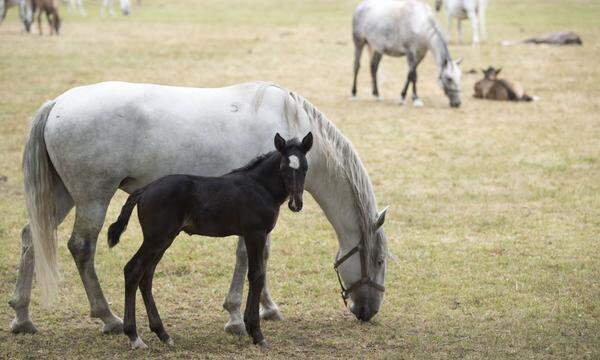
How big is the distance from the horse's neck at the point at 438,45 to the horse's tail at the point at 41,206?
11221 millimetres

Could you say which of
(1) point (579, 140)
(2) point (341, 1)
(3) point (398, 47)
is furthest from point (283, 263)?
(2) point (341, 1)

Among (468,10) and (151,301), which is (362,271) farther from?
(468,10)

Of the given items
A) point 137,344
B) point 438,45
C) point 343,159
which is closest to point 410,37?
point 438,45

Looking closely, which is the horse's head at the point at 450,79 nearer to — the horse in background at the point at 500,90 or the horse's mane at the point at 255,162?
the horse in background at the point at 500,90

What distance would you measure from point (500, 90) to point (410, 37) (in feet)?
7.41

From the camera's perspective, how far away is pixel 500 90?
17000mm

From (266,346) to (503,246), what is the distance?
3.58 m

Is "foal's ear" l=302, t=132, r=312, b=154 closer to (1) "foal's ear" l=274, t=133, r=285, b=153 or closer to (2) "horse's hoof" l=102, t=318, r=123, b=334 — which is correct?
(1) "foal's ear" l=274, t=133, r=285, b=153

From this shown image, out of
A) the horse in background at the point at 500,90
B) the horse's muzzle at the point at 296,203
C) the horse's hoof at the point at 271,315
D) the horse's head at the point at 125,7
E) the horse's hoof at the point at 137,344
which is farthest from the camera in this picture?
the horse's head at the point at 125,7

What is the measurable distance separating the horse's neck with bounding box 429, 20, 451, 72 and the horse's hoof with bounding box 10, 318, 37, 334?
11473 mm

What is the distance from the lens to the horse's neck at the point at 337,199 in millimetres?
6160

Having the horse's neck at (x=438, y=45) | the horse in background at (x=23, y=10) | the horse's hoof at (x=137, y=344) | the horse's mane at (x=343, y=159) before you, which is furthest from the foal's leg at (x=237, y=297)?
the horse in background at (x=23, y=10)

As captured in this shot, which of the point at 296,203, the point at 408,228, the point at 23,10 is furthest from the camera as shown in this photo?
the point at 23,10

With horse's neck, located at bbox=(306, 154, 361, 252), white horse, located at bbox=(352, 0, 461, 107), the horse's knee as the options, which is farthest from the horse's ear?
white horse, located at bbox=(352, 0, 461, 107)
